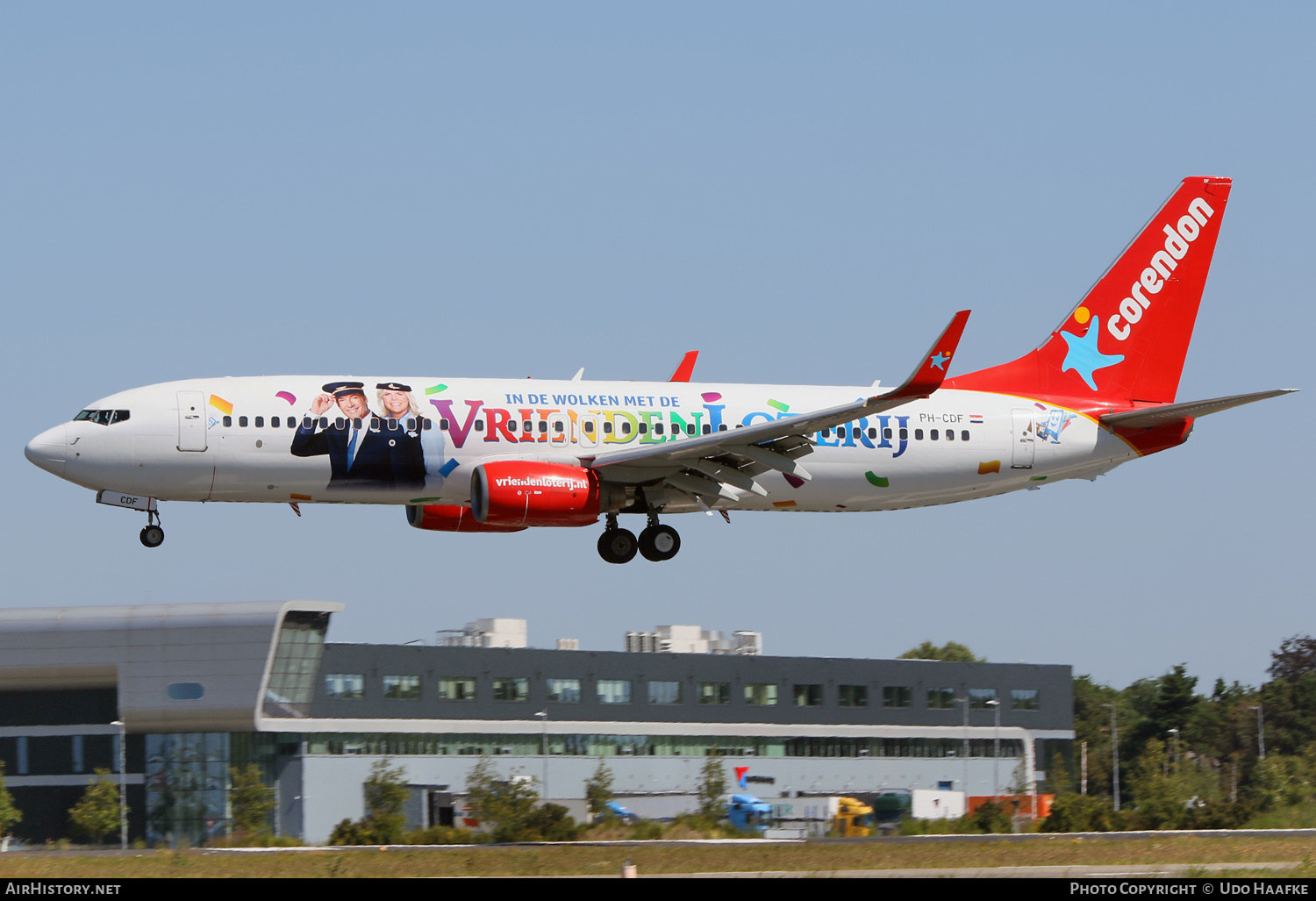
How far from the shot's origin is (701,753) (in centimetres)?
9538

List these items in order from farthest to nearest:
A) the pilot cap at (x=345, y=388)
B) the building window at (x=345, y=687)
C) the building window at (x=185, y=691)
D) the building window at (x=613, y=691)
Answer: the building window at (x=613, y=691) → the building window at (x=345, y=687) → the building window at (x=185, y=691) → the pilot cap at (x=345, y=388)

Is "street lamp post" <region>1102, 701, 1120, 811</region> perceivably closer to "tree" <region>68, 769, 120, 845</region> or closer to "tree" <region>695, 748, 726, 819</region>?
"tree" <region>695, 748, 726, 819</region>

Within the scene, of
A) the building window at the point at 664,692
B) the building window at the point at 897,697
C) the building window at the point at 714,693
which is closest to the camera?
the building window at the point at 664,692

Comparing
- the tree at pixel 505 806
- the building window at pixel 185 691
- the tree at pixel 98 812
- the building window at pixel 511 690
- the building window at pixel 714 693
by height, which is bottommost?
the tree at pixel 98 812

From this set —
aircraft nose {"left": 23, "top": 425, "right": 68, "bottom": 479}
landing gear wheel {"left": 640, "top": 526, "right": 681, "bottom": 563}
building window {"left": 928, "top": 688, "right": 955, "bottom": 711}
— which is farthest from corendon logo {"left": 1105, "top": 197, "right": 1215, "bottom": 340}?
building window {"left": 928, "top": 688, "right": 955, "bottom": 711}

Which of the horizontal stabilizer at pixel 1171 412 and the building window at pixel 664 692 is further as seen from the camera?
the building window at pixel 664 692

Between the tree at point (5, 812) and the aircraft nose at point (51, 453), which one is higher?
the aircraft nose at point (51, 453)

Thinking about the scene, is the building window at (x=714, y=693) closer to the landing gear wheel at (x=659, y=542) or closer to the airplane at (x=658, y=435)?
the airplane at (x=658, y=435)

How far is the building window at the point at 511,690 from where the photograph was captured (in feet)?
297

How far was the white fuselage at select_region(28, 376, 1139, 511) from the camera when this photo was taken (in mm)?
39906

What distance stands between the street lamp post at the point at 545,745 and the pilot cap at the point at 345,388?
49853 mm

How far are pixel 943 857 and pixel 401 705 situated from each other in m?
52.5

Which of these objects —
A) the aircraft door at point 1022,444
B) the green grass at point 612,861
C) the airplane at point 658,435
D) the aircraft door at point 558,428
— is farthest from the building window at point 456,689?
the aircraft door at point 1022,444
